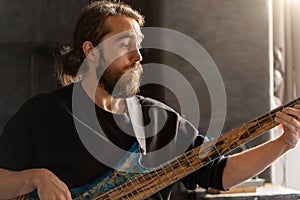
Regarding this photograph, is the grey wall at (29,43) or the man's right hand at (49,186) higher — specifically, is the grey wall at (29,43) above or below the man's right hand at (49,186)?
above

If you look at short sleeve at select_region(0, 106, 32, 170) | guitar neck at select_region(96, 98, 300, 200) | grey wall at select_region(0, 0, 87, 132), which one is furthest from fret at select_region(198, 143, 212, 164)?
grey wall at select_region(0, 0, 87, 132)

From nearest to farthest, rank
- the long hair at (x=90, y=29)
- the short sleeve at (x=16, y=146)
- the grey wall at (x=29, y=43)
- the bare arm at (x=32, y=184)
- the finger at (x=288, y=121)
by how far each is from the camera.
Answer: the finger at (x=288, y=121) < the bare arm at (x=32, y=184) < the short sleeve at (x=16, y=146) < the long hair at (x=90, y=29) < the grey wall at (x=29, y=43)

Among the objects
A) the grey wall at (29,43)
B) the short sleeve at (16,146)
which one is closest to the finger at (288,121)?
the short sleeve at (16,146)

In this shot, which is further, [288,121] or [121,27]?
[121,27]

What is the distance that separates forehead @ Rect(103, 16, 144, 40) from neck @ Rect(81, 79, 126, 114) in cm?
16

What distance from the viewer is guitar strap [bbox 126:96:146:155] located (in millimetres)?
1610

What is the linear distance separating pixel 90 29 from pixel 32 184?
504 millimetres

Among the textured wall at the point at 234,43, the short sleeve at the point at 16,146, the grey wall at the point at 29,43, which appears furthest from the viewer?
the grey wall at the point at 29,43

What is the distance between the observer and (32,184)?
151 centimetres

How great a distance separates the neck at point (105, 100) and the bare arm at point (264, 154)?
352 millimetres

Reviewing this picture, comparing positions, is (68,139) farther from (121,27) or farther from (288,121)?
(288,121)

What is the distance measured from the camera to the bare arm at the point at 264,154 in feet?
4.54

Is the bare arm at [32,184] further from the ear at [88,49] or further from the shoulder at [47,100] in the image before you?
the ear at [88,49]

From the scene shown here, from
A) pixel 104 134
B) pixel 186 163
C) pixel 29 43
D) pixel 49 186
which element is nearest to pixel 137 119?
pixel 104 134
